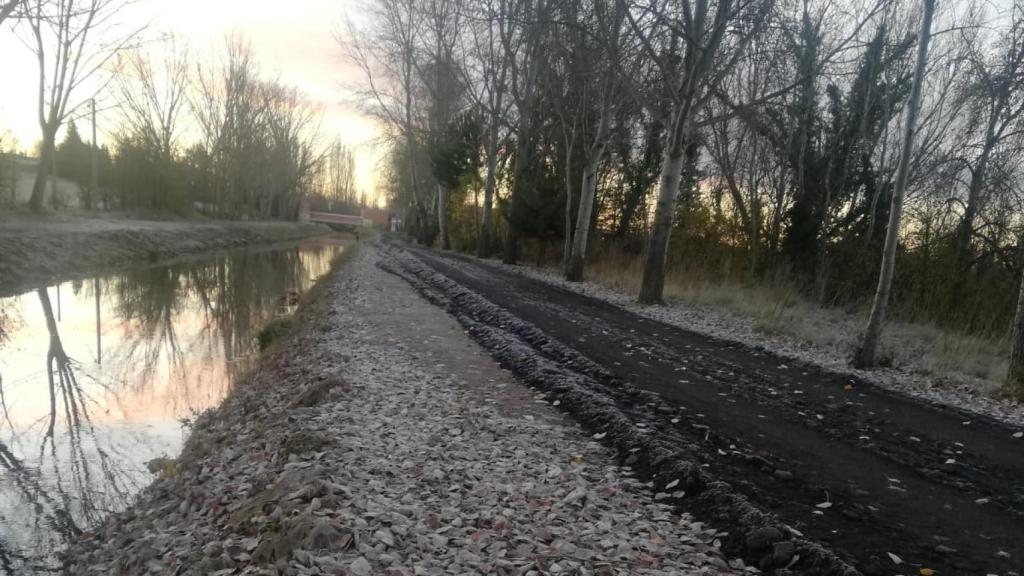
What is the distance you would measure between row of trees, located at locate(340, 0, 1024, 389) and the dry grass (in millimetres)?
1085

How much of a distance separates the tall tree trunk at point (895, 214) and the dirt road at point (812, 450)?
40.6 inches

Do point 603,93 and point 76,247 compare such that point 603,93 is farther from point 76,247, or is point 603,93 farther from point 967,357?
point 76,247

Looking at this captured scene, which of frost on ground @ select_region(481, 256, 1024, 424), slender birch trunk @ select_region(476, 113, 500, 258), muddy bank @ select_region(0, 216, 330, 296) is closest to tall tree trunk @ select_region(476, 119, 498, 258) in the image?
slender birch trunk @ select_region(476, 113, 500, 258)

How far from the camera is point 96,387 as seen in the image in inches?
379

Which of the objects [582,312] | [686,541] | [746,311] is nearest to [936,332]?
[746,311]

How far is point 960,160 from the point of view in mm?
18766

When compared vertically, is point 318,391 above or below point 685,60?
below

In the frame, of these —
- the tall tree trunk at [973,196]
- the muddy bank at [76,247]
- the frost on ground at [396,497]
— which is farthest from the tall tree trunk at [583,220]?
the muddy bank at [76,247]

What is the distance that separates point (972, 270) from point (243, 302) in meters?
21.8

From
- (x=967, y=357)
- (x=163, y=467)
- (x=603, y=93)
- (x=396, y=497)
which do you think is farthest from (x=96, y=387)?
(x=603, y=93)

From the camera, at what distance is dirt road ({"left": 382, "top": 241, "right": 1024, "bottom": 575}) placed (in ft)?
13.4

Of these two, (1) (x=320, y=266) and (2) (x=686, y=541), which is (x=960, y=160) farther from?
(1) (x=320, y=266)

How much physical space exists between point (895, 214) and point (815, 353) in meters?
2.70

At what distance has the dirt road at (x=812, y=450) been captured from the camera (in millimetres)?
4098
